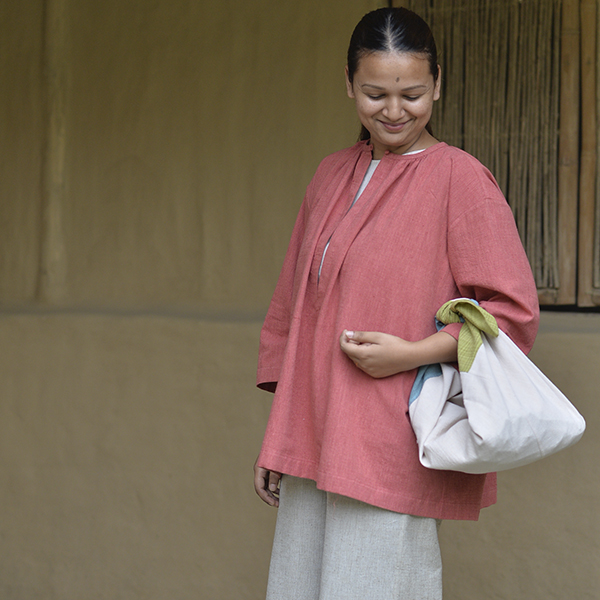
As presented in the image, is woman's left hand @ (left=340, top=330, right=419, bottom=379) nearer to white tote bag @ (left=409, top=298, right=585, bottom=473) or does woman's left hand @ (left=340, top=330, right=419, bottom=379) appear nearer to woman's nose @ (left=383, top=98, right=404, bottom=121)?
white tote bag @ (left=409, top=298, right=585, bottom=473)

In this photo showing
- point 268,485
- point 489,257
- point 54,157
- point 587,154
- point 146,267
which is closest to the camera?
point 489,257

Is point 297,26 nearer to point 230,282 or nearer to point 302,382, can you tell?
point 230,282

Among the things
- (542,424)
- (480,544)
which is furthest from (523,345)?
(480,544)

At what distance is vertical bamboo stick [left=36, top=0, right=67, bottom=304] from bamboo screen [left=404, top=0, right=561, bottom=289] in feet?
4.70

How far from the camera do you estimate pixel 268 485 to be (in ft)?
5.38

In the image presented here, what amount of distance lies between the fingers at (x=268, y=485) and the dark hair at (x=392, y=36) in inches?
32.6

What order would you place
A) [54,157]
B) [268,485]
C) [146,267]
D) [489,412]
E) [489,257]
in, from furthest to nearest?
[54,157] → [146,267] → [268,485] → [489,257] → [489,412]

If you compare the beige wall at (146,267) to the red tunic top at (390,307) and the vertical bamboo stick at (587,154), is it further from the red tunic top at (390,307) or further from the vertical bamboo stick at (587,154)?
the red tunic top at (390,307)

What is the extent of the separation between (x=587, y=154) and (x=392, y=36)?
1.20 meters

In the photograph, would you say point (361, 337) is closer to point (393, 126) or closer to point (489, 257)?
point (489, 257)

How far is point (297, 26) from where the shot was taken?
2629mm

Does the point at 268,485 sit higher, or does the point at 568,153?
the point at 568,153

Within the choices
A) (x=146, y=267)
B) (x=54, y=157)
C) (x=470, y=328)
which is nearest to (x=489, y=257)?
(x=470, y=328)

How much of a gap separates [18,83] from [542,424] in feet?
8.39
